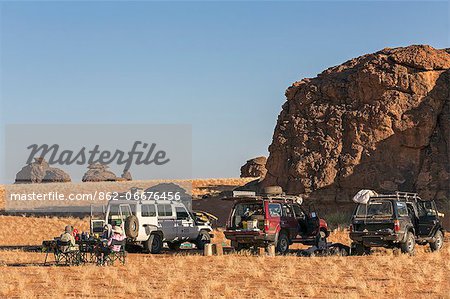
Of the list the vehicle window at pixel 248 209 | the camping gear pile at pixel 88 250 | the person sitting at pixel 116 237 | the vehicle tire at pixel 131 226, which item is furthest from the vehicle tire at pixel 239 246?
the person sitting at pixel 116 237

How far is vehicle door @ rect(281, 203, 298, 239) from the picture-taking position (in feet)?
77.7

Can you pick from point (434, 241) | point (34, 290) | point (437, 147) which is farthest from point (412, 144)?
point (34, 290)

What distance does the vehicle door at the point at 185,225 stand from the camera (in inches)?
1013

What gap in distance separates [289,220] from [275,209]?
2.63ft

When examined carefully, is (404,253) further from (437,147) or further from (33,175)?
(33,175)

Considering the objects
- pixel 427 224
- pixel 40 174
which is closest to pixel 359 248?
pixel 427 224

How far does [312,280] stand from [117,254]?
259 inches

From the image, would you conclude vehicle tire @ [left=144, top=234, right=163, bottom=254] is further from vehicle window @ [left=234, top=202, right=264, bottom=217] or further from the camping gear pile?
the camping gear pile

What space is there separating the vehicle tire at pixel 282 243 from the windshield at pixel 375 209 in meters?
2.74

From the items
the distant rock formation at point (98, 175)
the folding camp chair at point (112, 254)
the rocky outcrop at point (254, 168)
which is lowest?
the folding camp chair at point (112, 254)

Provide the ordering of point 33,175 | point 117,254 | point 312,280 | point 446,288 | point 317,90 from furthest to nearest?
point 33,175
point 317,90
point 117,254
point 312,280
point 446,288

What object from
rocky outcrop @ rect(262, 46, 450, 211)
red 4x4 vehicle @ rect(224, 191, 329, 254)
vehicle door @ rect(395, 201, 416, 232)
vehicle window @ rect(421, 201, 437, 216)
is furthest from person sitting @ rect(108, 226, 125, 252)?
rocky outcrop @ rect(262, 46, 450, 211)

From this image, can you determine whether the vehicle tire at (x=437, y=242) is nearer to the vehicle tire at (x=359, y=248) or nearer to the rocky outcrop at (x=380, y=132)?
the vehicle tire at (x=359, y=248)

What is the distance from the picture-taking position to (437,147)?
33.2 meters
